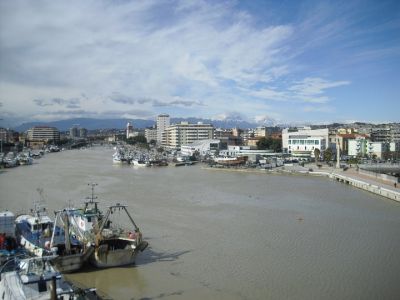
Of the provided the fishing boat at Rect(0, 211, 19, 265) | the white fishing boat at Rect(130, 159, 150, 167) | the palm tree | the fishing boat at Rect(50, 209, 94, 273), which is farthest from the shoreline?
the fishing boat at Rect(0, 211, 19, 265)

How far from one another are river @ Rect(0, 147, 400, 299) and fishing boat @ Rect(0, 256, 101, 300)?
3.79 feet

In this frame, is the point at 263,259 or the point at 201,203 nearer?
the point at 263,259

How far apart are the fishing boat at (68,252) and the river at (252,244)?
0.63 feet

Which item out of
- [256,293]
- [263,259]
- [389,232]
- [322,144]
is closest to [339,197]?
[389,232]

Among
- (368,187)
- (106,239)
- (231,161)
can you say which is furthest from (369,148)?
(106,239)

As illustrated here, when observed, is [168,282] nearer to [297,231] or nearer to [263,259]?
[263,259]

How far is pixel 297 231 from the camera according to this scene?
376 inches

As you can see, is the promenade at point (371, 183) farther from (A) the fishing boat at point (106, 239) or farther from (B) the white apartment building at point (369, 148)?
(B) the white apartment building at point (369, 148)

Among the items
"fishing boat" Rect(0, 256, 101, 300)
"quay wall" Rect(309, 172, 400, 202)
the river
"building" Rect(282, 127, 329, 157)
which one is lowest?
the river

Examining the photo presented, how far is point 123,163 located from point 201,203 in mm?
20998

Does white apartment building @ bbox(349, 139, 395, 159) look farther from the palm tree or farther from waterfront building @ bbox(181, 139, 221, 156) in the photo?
waterfront building @ bbox(181, 139, 221, 156)

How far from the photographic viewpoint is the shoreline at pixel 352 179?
14.8 metres

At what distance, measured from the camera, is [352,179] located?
18.9m

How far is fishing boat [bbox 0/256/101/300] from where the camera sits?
4.59 m
